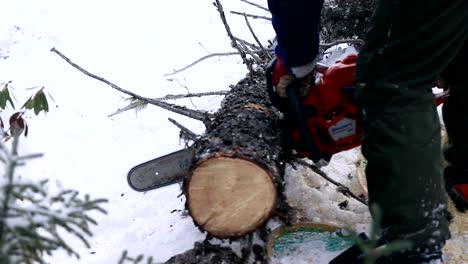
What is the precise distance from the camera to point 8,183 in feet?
2.56

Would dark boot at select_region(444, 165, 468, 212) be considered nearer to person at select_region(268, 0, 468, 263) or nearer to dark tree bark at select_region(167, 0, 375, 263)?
person at select_region(268, 0, 468, 263)

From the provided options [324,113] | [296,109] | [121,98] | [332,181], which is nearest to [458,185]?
[332,181]

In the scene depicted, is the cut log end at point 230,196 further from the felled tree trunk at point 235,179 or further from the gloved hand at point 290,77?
the gloved hand at point 290,77

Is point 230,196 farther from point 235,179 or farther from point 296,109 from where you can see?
point 296,109

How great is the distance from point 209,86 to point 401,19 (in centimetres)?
356

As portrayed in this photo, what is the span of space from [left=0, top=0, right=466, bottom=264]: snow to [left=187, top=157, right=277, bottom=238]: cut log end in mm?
373

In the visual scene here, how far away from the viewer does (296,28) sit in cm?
185

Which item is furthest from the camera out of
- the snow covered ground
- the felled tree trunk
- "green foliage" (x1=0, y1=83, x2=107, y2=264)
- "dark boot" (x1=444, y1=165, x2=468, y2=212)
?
the snow covered ground

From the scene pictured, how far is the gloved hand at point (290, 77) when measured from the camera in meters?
1.96

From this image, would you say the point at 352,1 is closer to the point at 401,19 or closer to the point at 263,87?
the point at 263,87

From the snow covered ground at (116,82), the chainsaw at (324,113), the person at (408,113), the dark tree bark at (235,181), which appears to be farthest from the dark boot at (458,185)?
the snow covered ground at (116,82)

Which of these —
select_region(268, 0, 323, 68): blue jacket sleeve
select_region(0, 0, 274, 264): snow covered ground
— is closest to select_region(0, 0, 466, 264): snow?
select_region(0, 0, 274, 264): snow covered ground

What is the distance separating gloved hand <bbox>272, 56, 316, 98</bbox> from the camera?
196 cm

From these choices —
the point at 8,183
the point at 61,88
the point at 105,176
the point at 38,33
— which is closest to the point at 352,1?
the point at 105,176
